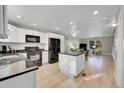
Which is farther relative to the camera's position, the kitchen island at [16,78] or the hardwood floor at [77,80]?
the hardwood floor at [77,80]

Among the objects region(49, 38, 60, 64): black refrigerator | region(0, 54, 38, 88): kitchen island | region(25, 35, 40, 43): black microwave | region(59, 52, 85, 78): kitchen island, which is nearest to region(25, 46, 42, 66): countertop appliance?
region(25, 35, 40, 43): black microwave

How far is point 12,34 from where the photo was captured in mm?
4641

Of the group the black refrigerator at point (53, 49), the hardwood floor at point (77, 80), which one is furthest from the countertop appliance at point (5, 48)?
the black refrigerator at point (53, 49)

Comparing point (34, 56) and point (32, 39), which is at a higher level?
point (32, 39)

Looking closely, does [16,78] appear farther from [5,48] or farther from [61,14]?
[5,48]

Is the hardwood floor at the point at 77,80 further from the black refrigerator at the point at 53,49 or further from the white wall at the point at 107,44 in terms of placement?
the white wall at the point at 107,44

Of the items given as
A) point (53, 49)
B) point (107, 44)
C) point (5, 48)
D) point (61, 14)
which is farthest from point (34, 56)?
point (107, 44)

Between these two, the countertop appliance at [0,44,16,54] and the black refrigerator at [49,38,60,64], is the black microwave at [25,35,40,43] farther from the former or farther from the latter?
the countertop appliance at [0,44,16,54]

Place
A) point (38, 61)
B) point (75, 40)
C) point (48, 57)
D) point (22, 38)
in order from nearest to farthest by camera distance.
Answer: point (22, 38)
point (38, 61)
point (48, 57)
point (75, 40)
